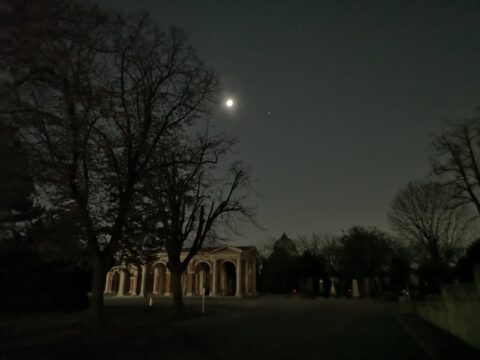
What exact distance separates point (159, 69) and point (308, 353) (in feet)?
46.1

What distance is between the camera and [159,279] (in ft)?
198

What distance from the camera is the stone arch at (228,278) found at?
5716 cm

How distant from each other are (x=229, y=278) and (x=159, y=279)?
12.7 metres

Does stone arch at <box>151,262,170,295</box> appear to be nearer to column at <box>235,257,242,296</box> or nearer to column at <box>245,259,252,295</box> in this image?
column at <box>235,257,242,296</box>

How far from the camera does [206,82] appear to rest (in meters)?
17.1

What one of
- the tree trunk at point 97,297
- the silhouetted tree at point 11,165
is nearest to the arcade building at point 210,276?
the tree trunk at point 97,297

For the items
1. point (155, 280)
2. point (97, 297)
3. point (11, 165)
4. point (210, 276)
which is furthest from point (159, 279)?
point (11, 165)

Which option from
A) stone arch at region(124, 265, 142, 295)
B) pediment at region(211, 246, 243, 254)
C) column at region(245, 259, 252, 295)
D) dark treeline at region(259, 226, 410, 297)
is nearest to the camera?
dark treeline at region(259, 226, 410, 297)

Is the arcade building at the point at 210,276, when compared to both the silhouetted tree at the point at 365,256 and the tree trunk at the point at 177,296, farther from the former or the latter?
the tree trunk at the point at 177,296

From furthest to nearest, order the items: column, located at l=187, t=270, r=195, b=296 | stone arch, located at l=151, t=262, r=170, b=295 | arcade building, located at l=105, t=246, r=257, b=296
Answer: stone arch, located at l=151, t=262, r=170, b=295 < column, located at l=187, t=270, r=195, b=296 < arcade building, located at l=105, t=246, r=257, b=296

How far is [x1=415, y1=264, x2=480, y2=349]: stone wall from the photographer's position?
933 centimetres

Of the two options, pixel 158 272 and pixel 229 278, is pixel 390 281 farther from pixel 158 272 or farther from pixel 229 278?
pixel 158 272

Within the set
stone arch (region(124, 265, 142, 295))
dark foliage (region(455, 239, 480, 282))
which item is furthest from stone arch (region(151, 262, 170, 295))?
dark foliage (region(455, 239, 480, 282))

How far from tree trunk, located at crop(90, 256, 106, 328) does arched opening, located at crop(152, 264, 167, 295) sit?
45495mm
